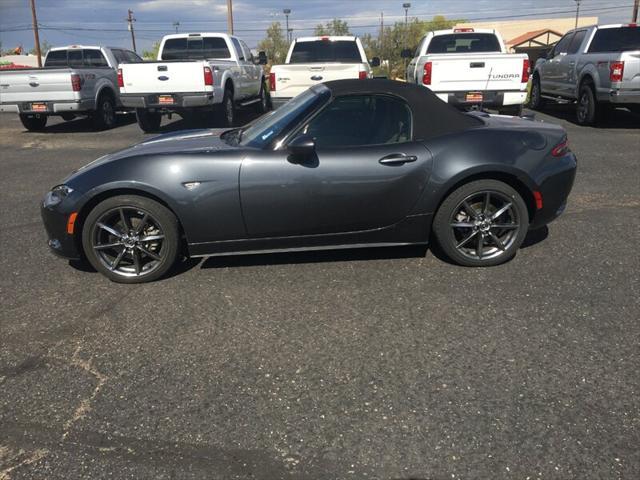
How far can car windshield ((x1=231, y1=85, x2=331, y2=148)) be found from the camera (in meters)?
4.28

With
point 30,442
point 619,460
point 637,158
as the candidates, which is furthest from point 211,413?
point 637,158

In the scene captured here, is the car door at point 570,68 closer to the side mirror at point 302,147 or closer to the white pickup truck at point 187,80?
the white pickup truck at point 187,80

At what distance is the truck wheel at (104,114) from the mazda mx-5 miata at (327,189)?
1015cm

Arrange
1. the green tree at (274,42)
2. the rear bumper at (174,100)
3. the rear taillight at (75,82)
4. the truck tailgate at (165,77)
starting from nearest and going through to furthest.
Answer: the truck tailgate at (165,77), the rear bumper at (174,100), the rear taillight at (75,82), the green tree at (274,42)

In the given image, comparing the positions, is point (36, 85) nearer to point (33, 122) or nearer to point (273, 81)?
point (33, 122)

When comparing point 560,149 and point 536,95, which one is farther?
point 536,95

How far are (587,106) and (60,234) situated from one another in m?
11.1

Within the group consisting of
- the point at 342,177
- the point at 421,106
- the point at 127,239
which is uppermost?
the point at 421,106

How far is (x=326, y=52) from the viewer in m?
12.7

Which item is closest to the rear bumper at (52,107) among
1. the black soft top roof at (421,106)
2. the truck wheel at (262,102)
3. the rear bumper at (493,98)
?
the truck wheel at (262,102)

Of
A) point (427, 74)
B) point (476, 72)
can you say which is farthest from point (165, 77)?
point (476, 72)

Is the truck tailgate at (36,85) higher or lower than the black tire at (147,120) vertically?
higher

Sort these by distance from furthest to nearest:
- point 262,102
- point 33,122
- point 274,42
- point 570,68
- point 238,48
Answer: point 274,42
point 262,102
point 238,48
point 33,122
point 570,68

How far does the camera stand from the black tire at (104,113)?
44.6 ft
